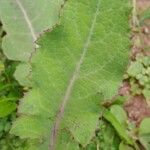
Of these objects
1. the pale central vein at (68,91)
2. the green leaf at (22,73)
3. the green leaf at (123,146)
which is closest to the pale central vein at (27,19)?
the green leaf at (22,73)

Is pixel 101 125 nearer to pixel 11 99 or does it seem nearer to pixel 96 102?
pixel 11 99

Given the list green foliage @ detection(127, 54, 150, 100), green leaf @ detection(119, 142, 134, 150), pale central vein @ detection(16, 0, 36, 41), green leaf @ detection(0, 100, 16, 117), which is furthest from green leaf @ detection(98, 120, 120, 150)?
pale central vein @ detection(16, 0, 36, 41)

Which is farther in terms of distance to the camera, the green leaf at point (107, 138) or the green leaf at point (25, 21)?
the green leaf at point (107, 138)

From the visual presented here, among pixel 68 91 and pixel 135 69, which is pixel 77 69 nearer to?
pixel 68 91

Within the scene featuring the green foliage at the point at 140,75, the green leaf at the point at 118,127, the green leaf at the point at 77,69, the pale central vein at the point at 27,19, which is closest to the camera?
the green leaf at the point at 77,69

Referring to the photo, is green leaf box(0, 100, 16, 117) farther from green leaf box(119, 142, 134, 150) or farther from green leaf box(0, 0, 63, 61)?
green leaf box(119, 142, 134, 150)

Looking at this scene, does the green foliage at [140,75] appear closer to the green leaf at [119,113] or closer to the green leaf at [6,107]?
the green leaf at [119,113]

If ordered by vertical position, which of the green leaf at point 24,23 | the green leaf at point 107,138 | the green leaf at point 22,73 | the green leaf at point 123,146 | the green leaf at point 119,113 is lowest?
the green leaf at point 123,146
